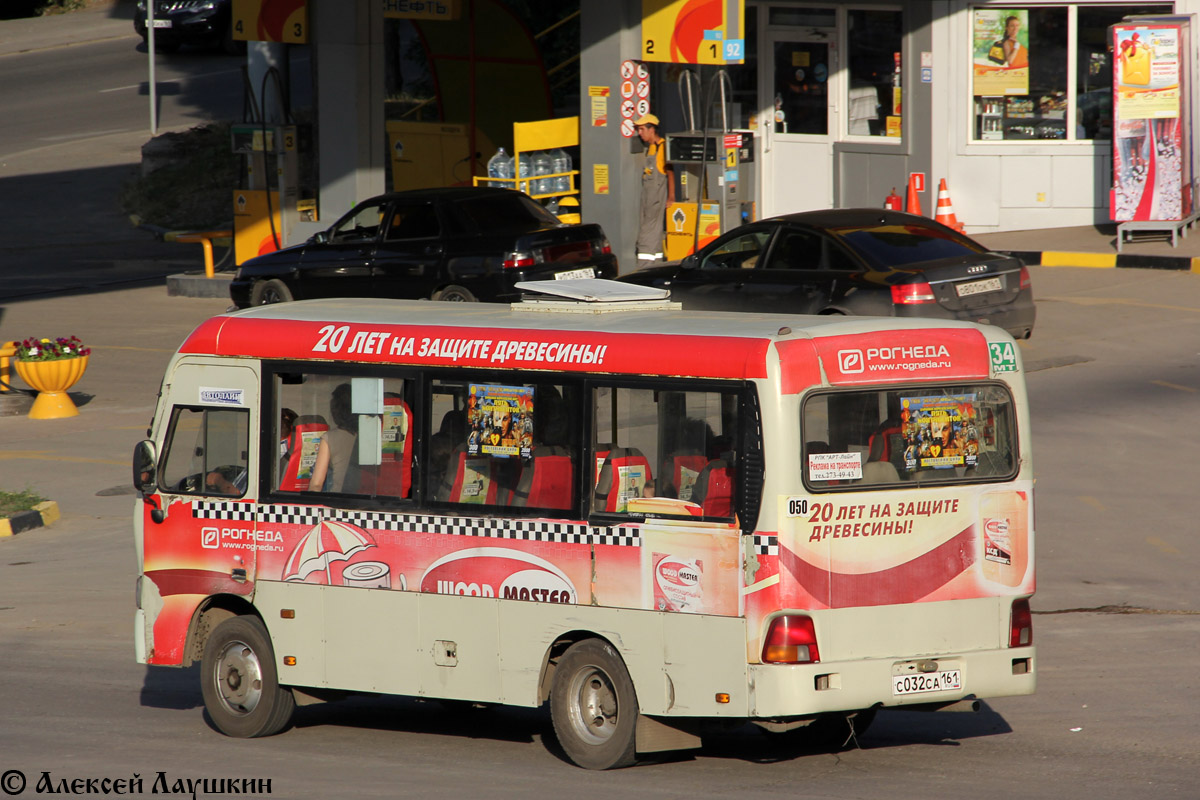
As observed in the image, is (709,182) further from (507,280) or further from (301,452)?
(301,452)

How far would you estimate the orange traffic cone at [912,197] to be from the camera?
82.5 ft

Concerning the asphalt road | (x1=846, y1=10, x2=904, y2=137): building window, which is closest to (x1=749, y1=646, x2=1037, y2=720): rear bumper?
(x1=846, y1=10, x2=904, y2=137): building window

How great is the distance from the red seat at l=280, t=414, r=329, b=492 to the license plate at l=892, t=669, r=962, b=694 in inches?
126

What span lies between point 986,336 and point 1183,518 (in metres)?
5.12

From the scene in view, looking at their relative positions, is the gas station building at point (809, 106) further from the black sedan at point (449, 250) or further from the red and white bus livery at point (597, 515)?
the red and white bus livery at point (597, 515)

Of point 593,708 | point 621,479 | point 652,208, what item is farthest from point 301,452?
point 652,208

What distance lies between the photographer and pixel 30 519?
13.7 metres

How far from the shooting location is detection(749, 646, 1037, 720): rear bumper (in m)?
7.17

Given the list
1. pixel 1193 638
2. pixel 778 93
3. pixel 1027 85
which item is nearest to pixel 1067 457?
pixel 1193 638

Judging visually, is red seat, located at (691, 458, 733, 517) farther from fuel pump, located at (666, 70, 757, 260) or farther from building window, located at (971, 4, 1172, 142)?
building window, located at (971, 4, 1172, 142)

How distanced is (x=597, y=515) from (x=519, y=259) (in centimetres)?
1178

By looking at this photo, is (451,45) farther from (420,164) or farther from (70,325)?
(70,325)

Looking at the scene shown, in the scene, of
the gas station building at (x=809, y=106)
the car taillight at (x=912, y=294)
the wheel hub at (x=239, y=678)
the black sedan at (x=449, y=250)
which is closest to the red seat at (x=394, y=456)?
the wheel hub at (x=239, y=678)

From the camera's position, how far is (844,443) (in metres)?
7.38
